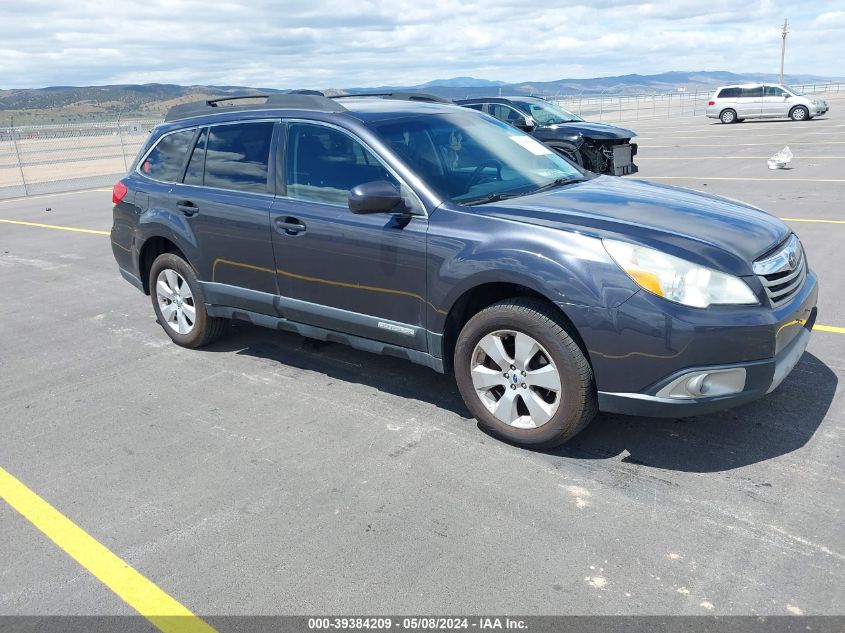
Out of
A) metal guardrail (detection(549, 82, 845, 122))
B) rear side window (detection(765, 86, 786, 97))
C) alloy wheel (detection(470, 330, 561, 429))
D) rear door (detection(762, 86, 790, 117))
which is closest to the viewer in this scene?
alloy wheel (detection(470, 330, 561, 429))

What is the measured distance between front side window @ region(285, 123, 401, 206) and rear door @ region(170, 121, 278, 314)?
193 mm

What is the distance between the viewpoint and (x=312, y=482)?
144 inches

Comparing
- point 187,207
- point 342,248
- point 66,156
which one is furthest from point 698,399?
point 66,156

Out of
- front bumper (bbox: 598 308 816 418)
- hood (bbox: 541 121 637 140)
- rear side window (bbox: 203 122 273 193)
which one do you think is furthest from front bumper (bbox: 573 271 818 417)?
hood (bbox: 541 121 637 140)

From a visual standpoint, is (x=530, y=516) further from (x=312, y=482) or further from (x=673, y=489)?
(x=312, y=482)

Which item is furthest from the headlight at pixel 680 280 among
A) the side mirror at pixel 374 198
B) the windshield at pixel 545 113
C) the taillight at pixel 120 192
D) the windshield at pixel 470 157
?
the windshield at pixel 545 113

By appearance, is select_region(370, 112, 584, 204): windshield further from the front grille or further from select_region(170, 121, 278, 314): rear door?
the front grille

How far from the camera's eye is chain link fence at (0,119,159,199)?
19.7m

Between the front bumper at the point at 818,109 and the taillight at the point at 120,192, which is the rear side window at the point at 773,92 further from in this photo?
the taillight at the point at 120,192

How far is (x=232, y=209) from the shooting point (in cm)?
493

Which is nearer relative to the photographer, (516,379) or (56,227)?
(516,379)

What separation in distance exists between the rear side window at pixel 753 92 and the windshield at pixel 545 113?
749 inches

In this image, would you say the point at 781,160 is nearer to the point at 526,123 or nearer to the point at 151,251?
the point at 526,123

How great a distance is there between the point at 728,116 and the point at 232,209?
31.7 m
